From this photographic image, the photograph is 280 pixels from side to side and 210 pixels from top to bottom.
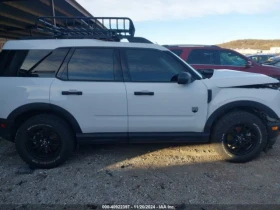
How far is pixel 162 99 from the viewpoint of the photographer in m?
3.32

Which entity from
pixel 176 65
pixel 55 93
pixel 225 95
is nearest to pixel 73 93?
pixel 55 93

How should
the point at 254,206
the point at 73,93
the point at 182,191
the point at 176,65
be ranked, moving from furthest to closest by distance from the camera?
1. the point at 176,65
2. the point at 73,93
3. the point at 182,191
4. the point at 254,206

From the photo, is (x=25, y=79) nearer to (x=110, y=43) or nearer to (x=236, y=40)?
(x=110, y=43)

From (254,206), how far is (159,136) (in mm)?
1507

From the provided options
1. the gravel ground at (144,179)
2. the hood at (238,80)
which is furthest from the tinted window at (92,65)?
the hood at (238,80)

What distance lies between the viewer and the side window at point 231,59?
7.00 meters

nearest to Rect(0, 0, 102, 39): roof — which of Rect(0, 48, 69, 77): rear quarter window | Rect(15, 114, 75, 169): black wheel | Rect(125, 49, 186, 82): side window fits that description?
Rect(0, 48, 69, 77): rear quarter window

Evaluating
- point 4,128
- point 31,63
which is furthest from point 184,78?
point 4,128

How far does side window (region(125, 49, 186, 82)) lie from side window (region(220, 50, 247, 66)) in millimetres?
4120

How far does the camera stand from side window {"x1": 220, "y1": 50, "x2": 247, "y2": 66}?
276 inches

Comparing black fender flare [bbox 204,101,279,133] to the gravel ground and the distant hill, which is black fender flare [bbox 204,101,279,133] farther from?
the distant hill

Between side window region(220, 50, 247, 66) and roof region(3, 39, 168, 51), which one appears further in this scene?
side window region(220, 50, 247, 66)

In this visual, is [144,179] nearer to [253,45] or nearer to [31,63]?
[31,63]

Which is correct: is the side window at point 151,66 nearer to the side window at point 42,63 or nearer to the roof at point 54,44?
the roof at point 54,44
